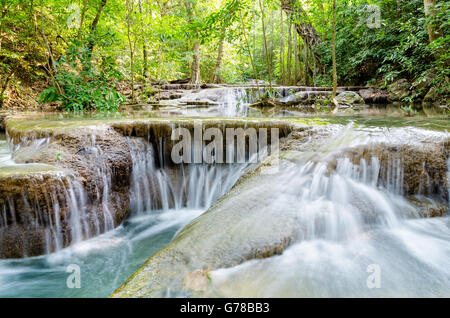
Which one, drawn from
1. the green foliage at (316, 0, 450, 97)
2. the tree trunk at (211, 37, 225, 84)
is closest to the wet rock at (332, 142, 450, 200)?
the green foliage at (316, 0, 450, 97)

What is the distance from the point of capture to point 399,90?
29.3 feet

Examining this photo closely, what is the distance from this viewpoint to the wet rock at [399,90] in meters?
8.77

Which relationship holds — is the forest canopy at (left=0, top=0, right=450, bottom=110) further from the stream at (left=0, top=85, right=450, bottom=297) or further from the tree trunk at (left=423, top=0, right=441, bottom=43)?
the stream at (left=0, top=85, right=450, bottom=297)

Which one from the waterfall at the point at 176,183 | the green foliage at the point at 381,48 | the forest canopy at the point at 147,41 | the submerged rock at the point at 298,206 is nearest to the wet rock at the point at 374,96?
the green foliage at the point at 381,48

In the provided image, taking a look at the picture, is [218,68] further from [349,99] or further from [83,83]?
[83,83]

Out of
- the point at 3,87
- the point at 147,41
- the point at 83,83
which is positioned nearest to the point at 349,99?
the point at 147,41

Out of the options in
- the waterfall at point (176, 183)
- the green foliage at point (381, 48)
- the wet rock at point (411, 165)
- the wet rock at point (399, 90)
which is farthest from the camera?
the wet rock at point (399, 90)

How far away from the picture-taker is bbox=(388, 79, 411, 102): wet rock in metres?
8.77

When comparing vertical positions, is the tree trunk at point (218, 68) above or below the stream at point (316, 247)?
above

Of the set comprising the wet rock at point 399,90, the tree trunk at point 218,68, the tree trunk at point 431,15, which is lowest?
the wet rock at point 399,90

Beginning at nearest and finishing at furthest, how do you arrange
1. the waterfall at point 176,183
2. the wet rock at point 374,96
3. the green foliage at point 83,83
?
the waterfall at point 176,183
the green foliage at point 83,83
the wet rock at point 374,96

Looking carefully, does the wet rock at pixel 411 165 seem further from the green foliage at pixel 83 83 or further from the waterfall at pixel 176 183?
the green foliage at pixel 83 83

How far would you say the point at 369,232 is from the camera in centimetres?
191

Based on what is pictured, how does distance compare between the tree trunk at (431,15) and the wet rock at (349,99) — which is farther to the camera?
the wet rock at (349,99)
